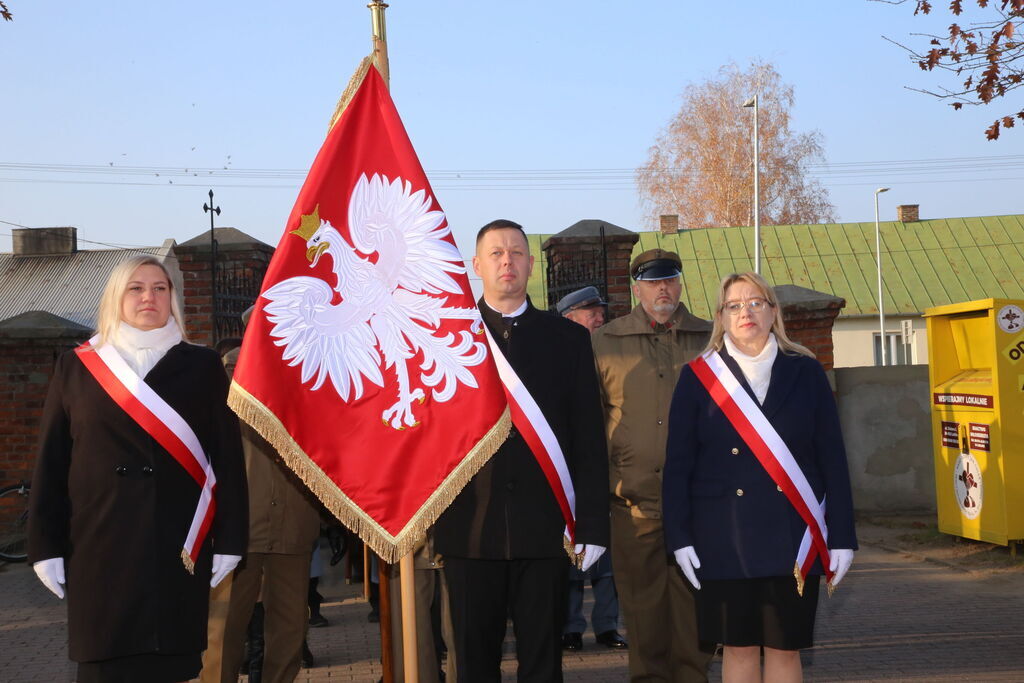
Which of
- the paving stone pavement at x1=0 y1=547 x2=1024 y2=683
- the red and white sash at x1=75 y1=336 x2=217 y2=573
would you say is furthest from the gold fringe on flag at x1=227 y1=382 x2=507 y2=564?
the paving stone pavement at x1=0 y1=547 x2=1024 y2=683

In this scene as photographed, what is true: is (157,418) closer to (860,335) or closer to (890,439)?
(890,439)

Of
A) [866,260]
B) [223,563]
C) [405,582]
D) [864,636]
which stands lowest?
[864,636]

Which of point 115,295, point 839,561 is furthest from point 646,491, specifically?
point 115,295

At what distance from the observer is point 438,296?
447cm

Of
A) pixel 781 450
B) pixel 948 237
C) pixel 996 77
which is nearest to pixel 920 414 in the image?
pixel 996 77

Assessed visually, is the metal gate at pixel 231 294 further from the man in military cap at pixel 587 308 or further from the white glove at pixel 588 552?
the white glove at pixel 588 552

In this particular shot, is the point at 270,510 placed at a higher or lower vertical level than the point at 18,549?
higher

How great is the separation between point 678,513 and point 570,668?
2.39 meters

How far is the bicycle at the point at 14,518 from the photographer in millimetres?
10688

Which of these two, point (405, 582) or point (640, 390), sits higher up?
point (640, 390)

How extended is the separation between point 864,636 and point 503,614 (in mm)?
3411

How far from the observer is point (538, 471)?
14.4 ft

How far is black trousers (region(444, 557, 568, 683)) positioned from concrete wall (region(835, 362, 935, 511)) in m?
8.18

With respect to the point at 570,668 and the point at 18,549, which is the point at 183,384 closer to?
the point at 570,668
